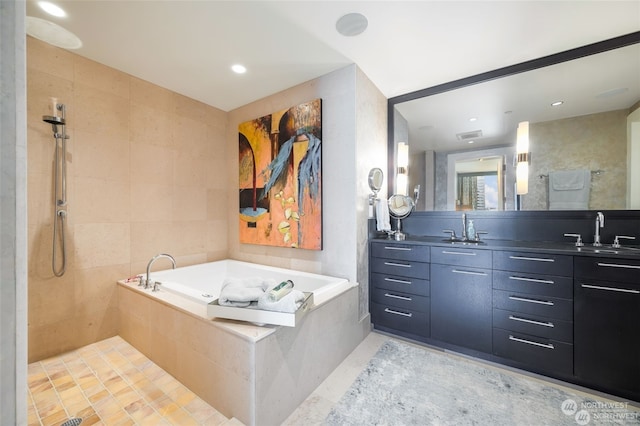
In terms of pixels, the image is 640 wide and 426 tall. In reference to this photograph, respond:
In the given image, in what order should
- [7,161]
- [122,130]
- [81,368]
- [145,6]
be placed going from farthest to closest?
[122,130] < [81,368] < [145,6] < [7,161]

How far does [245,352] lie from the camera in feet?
4.32

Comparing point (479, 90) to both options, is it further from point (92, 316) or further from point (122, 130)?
point (92, 316)

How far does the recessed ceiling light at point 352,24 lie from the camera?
5.69 ft

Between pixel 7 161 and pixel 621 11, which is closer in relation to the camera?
pixel 7 161

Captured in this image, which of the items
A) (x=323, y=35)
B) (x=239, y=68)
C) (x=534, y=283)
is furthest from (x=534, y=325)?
(x=239, y=68)

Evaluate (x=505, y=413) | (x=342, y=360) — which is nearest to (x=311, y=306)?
(x=342, y=360)

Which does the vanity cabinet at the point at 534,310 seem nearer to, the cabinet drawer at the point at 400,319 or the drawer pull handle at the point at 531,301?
the drawer pull handle at the point at 531,301

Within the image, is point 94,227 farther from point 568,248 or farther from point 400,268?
point 568,248

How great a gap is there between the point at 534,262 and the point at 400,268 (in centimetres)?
97

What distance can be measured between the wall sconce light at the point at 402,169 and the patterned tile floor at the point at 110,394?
2.50 m

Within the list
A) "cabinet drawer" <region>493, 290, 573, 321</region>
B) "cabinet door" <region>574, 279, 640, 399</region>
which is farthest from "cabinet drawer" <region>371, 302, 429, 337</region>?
"cabinet door" <region>574, 279, 640, 399</region>

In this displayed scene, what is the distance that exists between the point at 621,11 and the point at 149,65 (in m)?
3.64

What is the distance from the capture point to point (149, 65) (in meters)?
2.29

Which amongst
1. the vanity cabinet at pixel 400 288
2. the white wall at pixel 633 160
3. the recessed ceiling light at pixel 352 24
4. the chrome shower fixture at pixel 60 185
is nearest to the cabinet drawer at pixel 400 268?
the vanity cabinet at pixel 400 288
